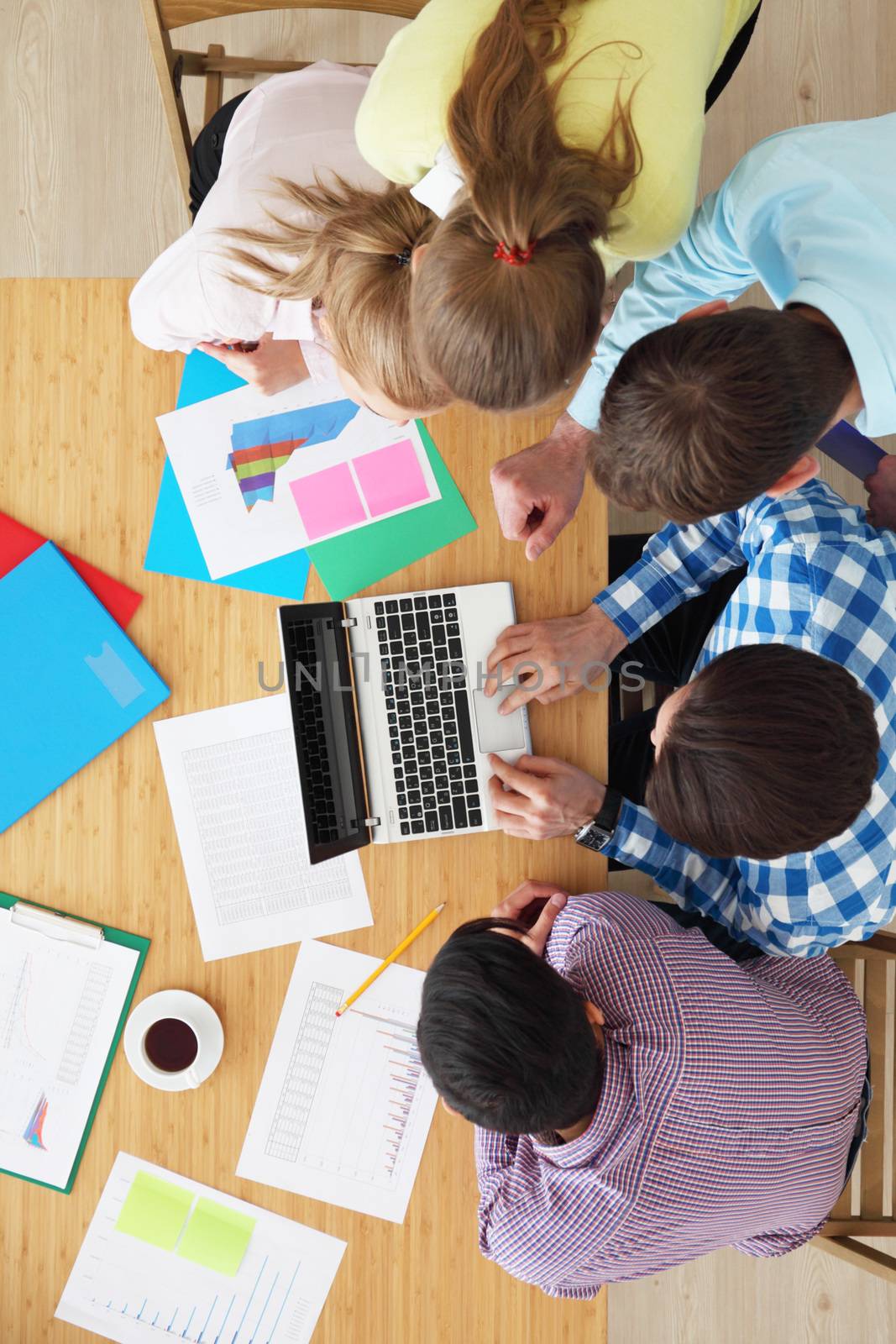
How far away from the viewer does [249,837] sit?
1.15m

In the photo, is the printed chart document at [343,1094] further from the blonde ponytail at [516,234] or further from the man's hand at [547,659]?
the blonde ponytail at [516,234]

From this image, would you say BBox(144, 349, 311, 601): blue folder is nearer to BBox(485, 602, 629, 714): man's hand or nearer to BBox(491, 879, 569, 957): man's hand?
BBox(485, 602, 629, 714): man's hand

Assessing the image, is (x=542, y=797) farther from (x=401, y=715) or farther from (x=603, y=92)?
(x=603, y=92)

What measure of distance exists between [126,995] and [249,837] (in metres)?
0.25

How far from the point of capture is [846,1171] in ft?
4.02

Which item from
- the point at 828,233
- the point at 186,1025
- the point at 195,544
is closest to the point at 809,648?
the point at 828,233

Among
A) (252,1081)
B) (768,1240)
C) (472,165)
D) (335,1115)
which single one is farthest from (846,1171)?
(472,165)

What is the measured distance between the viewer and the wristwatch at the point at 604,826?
1146 mm

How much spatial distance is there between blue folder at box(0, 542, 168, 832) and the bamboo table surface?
2cm

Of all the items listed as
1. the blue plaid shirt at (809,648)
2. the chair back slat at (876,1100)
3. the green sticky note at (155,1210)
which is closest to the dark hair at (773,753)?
the blue plaid shirt at (809,648)

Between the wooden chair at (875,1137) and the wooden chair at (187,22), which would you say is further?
the wooden chair at (875,1137)

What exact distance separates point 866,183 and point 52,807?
1.14m

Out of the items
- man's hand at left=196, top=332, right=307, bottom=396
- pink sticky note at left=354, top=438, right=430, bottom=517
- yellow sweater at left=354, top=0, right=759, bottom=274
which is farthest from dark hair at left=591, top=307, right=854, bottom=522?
man's hand at left=196, top=332, right=307, bottom=396

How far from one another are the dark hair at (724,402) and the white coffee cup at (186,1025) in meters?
0.81
